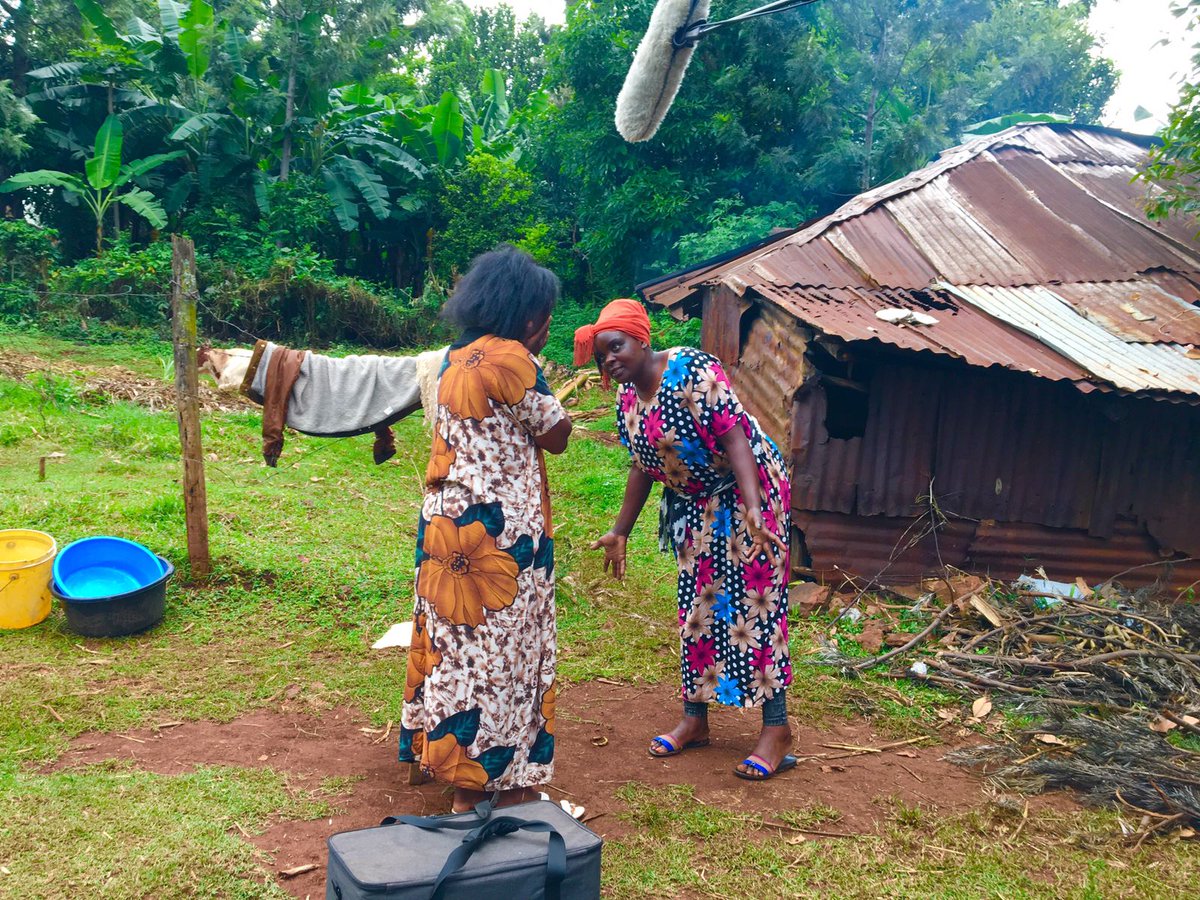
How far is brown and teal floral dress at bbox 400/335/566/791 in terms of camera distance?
2855 mm

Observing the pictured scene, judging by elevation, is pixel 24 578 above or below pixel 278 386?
below

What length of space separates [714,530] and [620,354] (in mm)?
782

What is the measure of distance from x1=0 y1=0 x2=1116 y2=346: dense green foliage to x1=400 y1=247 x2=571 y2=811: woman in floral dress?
9.84m

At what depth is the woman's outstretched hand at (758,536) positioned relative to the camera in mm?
3152

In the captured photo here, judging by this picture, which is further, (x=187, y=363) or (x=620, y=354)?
(x=187, y=363)

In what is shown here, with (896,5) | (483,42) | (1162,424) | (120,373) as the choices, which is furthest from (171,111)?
(483,42)

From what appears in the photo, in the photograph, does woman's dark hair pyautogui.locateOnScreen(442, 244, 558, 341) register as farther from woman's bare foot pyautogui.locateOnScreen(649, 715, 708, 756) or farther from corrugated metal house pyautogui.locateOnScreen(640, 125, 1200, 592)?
corrugated metal house pyautogui.locateOnScreen(640, 125, 1200, 592)

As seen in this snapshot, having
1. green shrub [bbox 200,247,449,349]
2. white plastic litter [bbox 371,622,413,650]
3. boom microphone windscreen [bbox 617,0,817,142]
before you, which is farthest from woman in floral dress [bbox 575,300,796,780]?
green shrub [bbox 200,247,449,349]

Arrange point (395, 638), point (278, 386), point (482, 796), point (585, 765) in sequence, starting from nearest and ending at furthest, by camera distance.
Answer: point (482, 796) < point (585, 765) < point (278, 386) < point (395, 638)

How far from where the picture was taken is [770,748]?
3.49m

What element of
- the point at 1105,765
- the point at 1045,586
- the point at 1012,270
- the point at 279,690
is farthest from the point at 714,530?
the point at 1012,270

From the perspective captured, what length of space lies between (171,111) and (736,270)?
1172cm

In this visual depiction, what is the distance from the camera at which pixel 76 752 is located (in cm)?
347

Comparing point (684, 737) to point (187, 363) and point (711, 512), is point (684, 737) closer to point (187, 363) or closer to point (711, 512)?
point (711, 512)
